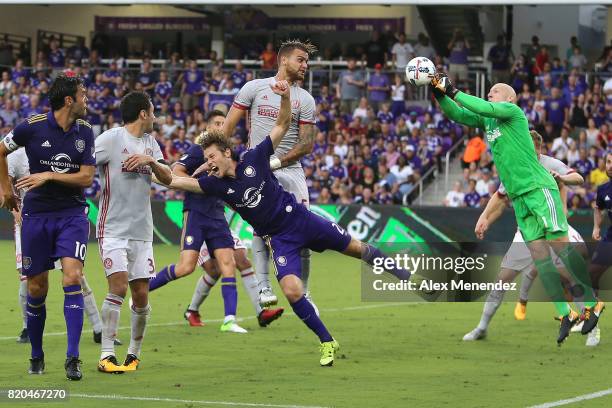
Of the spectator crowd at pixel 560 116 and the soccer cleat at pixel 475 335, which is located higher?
the spectator crowd at pixel 560 116

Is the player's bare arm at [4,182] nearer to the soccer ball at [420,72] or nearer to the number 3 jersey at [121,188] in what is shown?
the number 3 jersey at [121,188]

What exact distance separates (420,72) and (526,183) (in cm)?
152

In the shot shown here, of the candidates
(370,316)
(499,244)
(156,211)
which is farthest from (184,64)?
(370,316)

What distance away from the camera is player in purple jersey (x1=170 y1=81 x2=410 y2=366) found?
1071cm

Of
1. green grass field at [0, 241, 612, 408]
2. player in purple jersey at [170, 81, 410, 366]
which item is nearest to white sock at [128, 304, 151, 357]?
green grass field at [0, 241, 612, 408]

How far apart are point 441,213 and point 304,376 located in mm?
16708

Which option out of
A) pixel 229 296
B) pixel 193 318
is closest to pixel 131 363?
pixel 229 296

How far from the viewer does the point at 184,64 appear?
3628cm

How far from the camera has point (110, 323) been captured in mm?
10297

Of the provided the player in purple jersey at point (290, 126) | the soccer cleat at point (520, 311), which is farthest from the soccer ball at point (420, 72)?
the soccer cleat at point (520, 311)

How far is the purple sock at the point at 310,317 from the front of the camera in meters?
10.7

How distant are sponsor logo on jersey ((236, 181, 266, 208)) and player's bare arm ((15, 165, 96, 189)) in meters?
1.49

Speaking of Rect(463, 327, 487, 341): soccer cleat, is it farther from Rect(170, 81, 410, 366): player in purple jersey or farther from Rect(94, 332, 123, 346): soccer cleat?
Rect(94, 332, 123, 346): soccer cleat

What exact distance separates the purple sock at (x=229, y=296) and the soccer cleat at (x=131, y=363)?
10.6ft
